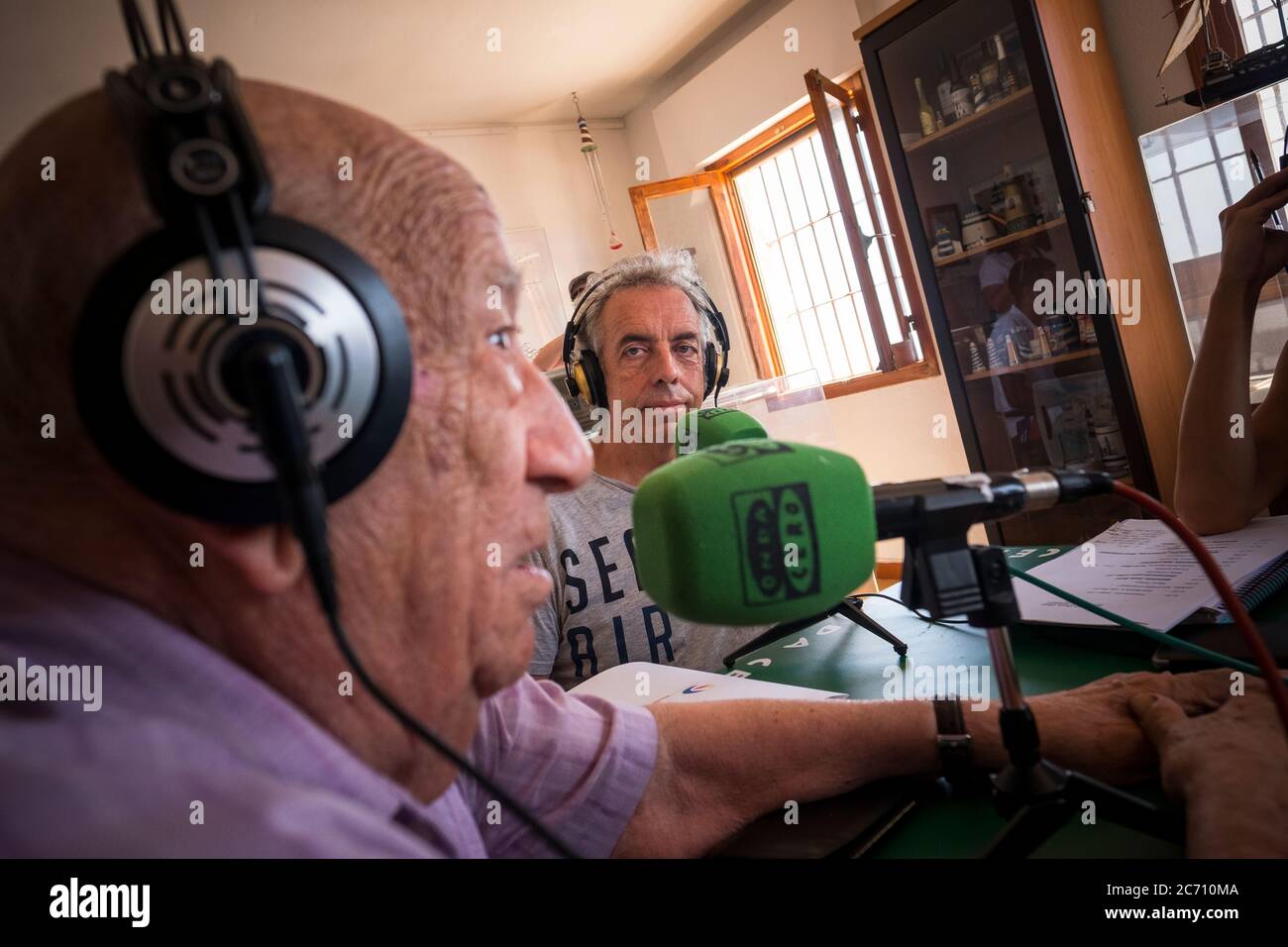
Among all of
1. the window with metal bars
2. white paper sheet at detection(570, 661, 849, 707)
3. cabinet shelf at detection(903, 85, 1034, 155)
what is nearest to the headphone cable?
white paper sheet at detection(570, 661, 849, 707)

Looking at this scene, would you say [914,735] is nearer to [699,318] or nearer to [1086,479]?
[1086,479]

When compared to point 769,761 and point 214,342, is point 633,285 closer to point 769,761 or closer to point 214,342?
point 769,761

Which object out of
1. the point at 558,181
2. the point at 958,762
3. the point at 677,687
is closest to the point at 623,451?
the point at 677,687

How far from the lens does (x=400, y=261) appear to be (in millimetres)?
366

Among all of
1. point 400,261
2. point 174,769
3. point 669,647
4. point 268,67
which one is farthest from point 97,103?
point 268,67

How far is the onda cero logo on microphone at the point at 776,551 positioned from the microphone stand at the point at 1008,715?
80 mm

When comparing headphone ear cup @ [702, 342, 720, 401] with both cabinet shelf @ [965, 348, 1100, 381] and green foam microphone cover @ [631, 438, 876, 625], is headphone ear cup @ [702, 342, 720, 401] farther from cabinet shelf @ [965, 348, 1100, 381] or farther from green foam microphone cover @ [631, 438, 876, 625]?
cabinet shelf @ [965, 348, 1100, 381]

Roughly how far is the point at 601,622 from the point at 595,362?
1.88 feet

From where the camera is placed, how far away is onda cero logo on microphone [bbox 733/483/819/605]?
0.48 meters

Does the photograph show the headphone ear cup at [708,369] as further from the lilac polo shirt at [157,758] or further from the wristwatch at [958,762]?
the lilac polo shirt at [157,758]

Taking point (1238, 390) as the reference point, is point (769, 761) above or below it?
below

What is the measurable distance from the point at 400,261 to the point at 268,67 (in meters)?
4.01

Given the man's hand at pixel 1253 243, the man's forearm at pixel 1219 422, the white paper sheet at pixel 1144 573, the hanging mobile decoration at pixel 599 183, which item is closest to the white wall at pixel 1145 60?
the man's hand at pixel 1253 243

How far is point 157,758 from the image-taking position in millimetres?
280
